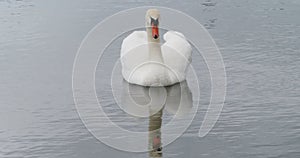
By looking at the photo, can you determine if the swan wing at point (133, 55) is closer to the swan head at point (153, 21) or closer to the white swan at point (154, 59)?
the white swan at point (154, 59)

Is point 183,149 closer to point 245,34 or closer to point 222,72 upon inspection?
point 222,72

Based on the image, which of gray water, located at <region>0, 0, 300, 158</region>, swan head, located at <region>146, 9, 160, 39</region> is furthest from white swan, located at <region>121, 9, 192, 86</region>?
gray water, located at <region>0, 0, 300, 158</region>

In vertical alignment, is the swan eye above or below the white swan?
above

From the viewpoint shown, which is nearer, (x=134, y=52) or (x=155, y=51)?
(x=155, y=51)

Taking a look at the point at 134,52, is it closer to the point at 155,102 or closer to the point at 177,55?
the point at 177,55

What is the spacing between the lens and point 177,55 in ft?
34.9

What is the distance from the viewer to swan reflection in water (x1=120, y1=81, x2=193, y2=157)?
8.72m

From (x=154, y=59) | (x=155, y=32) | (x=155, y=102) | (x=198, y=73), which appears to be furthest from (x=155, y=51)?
(x=155, y=102)

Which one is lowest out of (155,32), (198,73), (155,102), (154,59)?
(155,102)

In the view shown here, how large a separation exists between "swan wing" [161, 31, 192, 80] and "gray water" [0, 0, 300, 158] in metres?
0.30

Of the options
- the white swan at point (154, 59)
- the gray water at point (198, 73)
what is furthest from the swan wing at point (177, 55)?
the gray water at point (198, 73)

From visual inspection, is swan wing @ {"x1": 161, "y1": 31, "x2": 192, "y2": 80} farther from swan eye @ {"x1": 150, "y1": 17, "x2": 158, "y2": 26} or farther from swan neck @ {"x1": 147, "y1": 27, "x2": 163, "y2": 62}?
swan eye @ {"x1": 150, "y1": 17, "x2": 158, "y2": 26}

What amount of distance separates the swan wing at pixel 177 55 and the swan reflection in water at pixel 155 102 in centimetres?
21

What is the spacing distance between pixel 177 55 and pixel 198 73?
1.32ft
